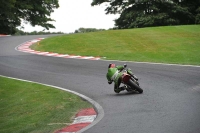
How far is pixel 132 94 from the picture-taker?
11.2 metres

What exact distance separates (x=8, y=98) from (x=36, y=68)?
615 cm

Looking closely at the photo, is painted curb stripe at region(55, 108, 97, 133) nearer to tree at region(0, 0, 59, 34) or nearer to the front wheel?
the front wheel

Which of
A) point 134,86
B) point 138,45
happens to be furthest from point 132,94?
point 138,45

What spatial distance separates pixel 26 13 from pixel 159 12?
2114cm

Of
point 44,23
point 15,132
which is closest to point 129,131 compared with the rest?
point 15,132

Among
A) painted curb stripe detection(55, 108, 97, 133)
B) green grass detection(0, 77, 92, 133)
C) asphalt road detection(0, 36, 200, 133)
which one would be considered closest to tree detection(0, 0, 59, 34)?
asphalt road detection(0, 36, 200, 133)

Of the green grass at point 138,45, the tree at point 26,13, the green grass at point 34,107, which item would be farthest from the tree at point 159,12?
the green grass at point 34,107

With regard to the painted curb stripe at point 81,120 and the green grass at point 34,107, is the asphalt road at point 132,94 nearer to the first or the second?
the painted curb stripe at point 81,120

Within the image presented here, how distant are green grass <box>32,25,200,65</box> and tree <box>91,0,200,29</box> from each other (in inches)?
493

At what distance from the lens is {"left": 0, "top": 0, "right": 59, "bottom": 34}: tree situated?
169 ft

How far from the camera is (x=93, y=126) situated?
24.8 feet

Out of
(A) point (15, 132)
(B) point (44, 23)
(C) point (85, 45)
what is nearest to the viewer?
(A) point (15, 132)

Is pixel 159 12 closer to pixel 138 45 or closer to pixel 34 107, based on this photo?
pixel 138 45

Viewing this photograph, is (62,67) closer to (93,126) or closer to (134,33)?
(93,126)
